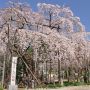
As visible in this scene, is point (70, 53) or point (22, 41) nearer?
point (22, 41)

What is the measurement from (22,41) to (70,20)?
8.01 metres

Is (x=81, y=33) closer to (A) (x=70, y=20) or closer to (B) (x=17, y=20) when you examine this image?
(A) (x=70, y=20)

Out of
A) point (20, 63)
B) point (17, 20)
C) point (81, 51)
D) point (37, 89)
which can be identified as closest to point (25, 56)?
point (20, 63)

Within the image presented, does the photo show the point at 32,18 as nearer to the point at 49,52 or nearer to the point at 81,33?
the point at 49,52

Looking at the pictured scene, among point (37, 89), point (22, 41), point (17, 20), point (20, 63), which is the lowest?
point (37, 89)

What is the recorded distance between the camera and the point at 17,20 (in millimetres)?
24484

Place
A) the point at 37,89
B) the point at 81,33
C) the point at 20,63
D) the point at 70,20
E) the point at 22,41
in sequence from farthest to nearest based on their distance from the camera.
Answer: the point at 81,33 → the point at 70,20 → the point at 20,63 → the point at 22,41 → the point at 37,89

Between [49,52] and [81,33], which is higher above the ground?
[81,33]

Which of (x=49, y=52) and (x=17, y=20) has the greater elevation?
(x=17, y=20)

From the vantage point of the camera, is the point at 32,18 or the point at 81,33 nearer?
the point at 32,18

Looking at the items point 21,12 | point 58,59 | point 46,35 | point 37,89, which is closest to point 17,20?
point 21,12

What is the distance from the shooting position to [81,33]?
32469mm

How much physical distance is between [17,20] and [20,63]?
387cm

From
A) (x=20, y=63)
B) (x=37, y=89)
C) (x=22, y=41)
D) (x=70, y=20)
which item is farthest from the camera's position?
(x=70, y=20)
